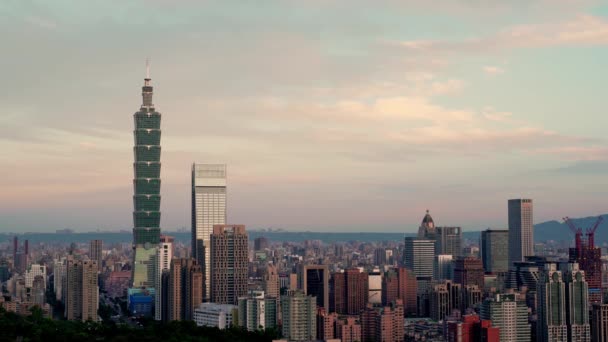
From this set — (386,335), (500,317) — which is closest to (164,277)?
(386,335)

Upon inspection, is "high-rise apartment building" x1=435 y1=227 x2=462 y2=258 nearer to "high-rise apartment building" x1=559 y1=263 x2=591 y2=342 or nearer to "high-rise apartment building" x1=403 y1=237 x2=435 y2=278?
"high-rise apartment building" x1=403 y1=237 x2=435 y2=278

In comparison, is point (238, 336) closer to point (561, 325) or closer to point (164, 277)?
point (561, 325)

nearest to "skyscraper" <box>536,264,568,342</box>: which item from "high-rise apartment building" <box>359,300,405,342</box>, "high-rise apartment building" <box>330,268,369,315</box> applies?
"high-rise apartment building" <box>359,300,405,342</box>

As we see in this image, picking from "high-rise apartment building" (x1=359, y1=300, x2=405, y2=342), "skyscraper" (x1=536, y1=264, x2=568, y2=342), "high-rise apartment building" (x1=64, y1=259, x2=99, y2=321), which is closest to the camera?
"skyscraper" (x1=536, y1=264, x2=568, y2=342)

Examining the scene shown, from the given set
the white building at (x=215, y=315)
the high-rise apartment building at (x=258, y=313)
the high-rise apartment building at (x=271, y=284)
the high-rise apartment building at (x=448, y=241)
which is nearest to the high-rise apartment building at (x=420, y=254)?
the high-rise apartment building at (x=448, y=241)

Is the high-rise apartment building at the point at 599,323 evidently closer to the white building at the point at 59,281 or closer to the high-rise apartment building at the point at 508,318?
the high-rise apartment building at the point at 508,318

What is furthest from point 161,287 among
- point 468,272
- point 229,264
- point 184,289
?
point 468,272

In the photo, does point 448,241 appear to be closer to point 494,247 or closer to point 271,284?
point 494,247
